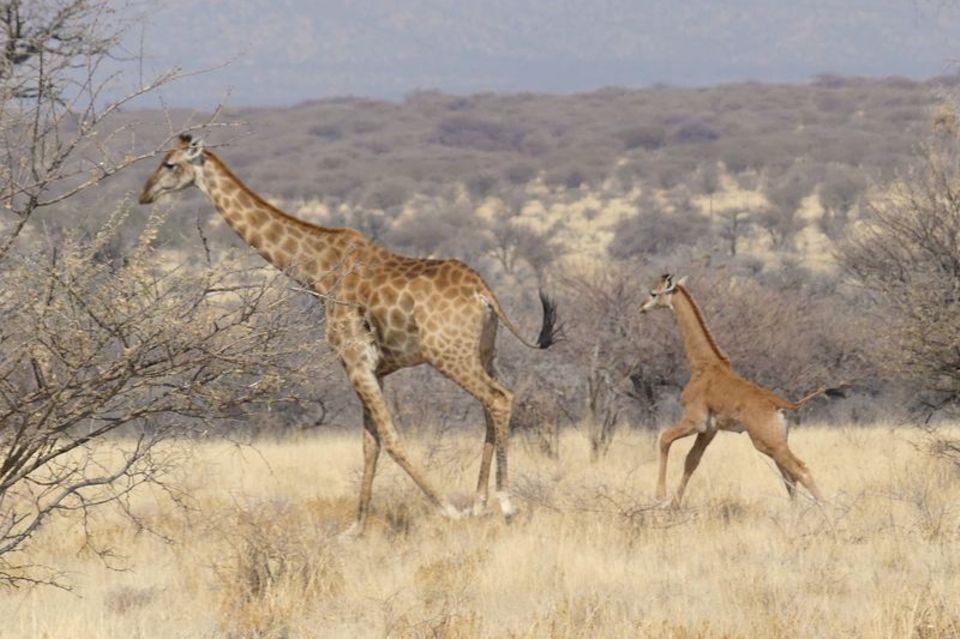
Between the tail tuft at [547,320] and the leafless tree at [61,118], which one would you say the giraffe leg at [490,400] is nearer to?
the tail tuft at [547,320]

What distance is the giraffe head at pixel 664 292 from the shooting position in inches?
401

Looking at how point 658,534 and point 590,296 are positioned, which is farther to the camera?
point 590,296

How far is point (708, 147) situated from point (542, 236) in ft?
77.7

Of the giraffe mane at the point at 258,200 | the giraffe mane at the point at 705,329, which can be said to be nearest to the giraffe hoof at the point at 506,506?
the giraffe mane at the point at 705,329

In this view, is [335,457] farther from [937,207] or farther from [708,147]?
[708,147]

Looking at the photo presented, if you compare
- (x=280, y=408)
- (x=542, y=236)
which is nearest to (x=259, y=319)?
(x=280, y=408)

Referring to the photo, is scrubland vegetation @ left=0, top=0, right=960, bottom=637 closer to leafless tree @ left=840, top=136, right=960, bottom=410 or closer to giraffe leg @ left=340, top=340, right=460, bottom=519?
leafless tree @ left=840, top=136, right=960, bottom=410

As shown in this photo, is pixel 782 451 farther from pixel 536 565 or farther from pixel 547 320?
pixel 536 565

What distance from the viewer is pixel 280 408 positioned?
17469 mm

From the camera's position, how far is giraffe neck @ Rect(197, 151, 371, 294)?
9789 mm

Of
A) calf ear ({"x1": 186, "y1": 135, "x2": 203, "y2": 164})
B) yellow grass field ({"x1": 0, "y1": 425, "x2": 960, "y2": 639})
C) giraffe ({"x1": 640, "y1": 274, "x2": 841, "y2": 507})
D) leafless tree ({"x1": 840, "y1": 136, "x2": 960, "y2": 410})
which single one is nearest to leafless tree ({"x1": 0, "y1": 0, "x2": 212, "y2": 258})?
yellow grass field ({"x1": 0, "y1": 425, "x2": 960, "y2": 639})

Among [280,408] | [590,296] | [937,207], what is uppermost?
[937,207]

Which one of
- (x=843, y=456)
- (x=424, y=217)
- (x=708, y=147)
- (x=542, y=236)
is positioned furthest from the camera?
(x=708, y=147)

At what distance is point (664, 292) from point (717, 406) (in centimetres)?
113
